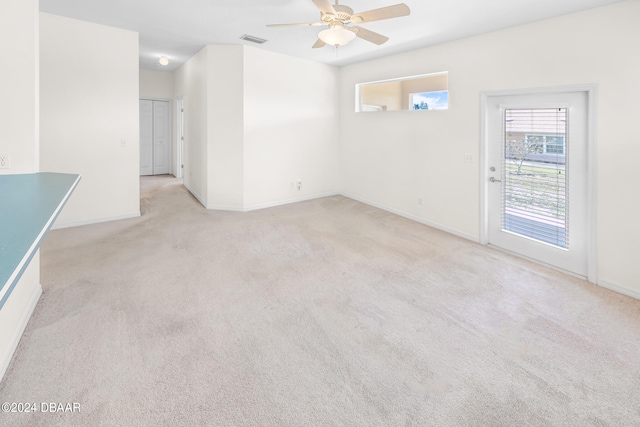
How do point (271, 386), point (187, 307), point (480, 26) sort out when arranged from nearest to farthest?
point (271, 386)
point (187, 307)
point (480, 26)

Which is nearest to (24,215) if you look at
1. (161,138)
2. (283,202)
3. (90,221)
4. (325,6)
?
(325,6)

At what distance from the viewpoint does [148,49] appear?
5402 mm

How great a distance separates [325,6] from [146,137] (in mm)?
7230

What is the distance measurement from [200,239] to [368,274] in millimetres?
2136

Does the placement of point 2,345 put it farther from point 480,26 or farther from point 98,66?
point 480,26

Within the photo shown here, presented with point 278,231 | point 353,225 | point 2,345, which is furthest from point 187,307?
point 353,225

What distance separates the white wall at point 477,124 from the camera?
9.26 feet

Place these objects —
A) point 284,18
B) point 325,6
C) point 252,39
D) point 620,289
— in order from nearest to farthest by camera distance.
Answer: point 325,6 → point 620,289 → point 284,18 → point 252,39

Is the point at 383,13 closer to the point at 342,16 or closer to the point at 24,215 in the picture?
the point at 342,16

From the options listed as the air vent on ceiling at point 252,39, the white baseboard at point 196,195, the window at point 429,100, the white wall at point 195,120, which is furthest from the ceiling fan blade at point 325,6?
the white baseboard at point 196,195

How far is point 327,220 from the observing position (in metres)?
4.96

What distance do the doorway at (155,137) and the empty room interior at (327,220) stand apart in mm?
1950

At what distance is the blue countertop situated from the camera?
0.72m

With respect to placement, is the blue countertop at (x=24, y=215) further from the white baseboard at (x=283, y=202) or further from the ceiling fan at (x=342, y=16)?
the white baseboard at (x=283, y=202)
